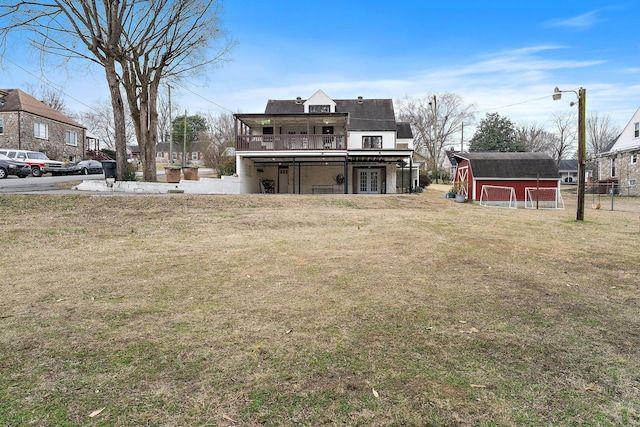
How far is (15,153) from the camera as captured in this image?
25484mm

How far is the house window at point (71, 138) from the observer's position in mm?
39206

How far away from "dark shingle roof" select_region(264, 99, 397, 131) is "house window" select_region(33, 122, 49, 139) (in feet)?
70.4

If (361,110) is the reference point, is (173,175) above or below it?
below

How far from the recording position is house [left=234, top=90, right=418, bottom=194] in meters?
24.9

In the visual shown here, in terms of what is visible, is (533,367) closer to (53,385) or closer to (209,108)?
(53,385)

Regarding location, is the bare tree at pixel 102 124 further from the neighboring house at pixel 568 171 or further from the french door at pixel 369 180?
the neighboring house at pixel 568 171

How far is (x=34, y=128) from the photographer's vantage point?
34.1 meters

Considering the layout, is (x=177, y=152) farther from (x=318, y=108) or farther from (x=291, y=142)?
(x=291, y=142)

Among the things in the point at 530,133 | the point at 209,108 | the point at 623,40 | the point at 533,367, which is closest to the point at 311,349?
the point at 533,367

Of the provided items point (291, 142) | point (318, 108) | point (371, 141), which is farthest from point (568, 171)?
point (291, 142)

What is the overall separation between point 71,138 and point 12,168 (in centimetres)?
1864

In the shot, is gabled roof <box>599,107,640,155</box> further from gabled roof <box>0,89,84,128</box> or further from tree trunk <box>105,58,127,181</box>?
gabled roof <box>0,89,84,128</box>

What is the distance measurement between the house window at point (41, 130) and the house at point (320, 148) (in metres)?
19.7

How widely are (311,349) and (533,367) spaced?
1.83m
